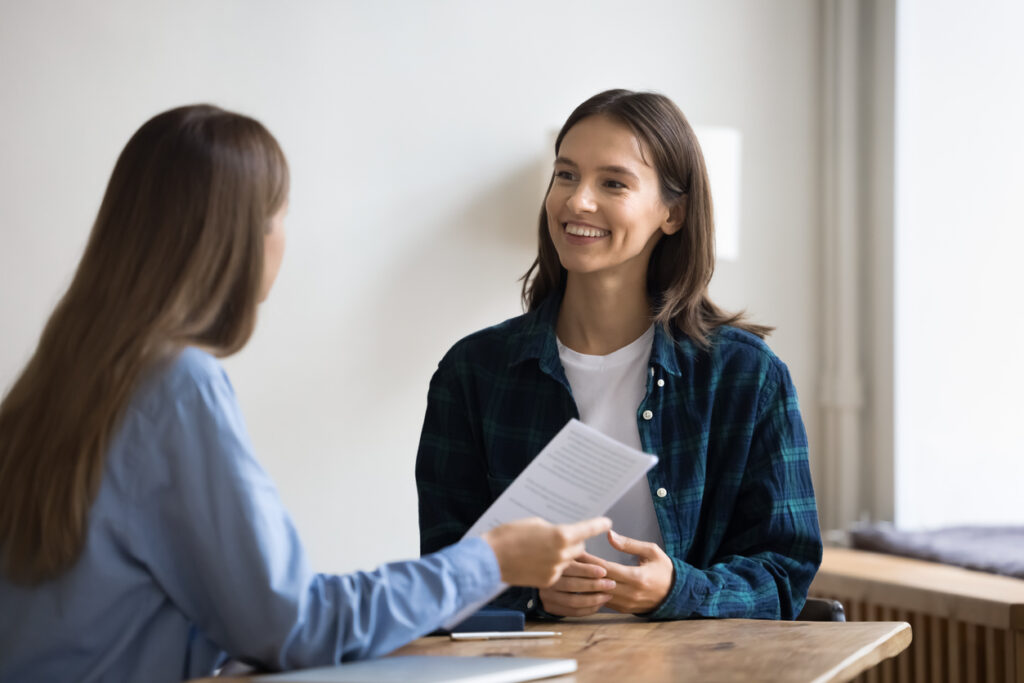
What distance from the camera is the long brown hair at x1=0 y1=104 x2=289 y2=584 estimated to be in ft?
3.68

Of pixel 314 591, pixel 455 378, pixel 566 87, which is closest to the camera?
pixel 314 591

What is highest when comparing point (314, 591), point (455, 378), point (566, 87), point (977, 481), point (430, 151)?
point (566, 87)

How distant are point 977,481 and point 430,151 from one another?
218 centimetres

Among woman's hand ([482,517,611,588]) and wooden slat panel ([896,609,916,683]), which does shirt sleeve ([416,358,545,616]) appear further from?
wooden slat panel ([896,609,916,683])

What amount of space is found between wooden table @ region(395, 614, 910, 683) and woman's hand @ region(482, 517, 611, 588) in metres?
0.12

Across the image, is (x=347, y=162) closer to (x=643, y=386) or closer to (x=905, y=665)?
(x=643, y=386)

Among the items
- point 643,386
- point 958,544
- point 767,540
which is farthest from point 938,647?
point 643,386

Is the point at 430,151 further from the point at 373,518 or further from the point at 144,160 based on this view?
the point at 144,160

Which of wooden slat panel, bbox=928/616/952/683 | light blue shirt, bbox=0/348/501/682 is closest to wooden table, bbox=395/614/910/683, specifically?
light blue shirt, bbox=0/348/501/682

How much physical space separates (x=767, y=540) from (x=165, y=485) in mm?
1044

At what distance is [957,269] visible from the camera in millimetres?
3584

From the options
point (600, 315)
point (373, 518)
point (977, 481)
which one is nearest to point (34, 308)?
point (373, 518)

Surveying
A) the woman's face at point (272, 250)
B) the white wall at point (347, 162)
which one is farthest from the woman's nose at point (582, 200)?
the white wall at point (347, 162)

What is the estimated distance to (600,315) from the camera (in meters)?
2.04
